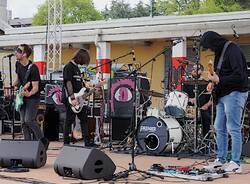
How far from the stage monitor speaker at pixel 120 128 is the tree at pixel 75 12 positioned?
39.8 metres

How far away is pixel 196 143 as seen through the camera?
8539 mm

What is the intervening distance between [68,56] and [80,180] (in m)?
15.0

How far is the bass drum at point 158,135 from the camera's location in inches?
330

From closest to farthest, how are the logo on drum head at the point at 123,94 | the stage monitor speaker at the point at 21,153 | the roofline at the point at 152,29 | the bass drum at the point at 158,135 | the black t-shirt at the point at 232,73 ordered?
the black t-shirt at the point at 232,73 < the stage monitor speaker at the point at 21,153 < the bass drum at the point at 158,135 < the logo on drum head at the point at 123,94 < the roofline at the point at 152,29

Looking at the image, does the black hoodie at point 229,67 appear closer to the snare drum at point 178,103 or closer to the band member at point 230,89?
the band member at point 230,89

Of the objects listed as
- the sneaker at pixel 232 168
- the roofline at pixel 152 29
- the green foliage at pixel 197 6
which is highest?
the green foliage at pixel 197 6

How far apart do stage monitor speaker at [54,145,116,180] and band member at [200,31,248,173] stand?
4.72ft

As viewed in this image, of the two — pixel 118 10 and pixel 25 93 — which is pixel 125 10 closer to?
pixel 118 10

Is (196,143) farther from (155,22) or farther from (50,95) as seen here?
(155,22)

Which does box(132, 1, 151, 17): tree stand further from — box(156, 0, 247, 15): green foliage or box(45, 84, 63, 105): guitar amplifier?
box(45, 84, 63, 105): guitar amplifier

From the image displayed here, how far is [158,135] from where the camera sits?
8.46 m

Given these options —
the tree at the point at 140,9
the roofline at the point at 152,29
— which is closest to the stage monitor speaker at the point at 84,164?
the roofline at the point at 152,29

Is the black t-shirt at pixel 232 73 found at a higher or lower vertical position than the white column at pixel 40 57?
lower

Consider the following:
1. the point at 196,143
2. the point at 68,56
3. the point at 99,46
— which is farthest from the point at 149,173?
the point at 68,56
